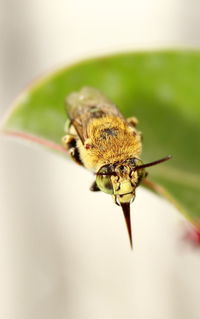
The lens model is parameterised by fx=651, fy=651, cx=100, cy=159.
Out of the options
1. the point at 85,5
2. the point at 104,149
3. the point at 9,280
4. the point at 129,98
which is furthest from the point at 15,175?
the point at 104,149

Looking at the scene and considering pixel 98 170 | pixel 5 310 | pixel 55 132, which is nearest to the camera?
pixel 98 170

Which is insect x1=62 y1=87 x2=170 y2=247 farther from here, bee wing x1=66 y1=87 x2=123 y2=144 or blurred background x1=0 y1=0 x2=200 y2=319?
blurred background x1=0 y1=0 x2=200 y2=319

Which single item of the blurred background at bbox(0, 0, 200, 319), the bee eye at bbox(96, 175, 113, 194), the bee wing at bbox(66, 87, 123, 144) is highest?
the blurred background at bbox(0, 0, 200, 319)

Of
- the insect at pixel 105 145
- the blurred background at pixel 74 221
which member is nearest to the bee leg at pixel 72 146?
the insect at pixel 105 145

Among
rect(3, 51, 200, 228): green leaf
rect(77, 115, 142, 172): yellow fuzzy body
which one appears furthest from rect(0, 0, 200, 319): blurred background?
rect(77, 115, 142, 172): yellow fuzzy body

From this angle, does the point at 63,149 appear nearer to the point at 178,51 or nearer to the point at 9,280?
the point at 178,51

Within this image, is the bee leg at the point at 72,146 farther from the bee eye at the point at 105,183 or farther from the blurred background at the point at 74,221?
the blurred background at the point at 74,221
